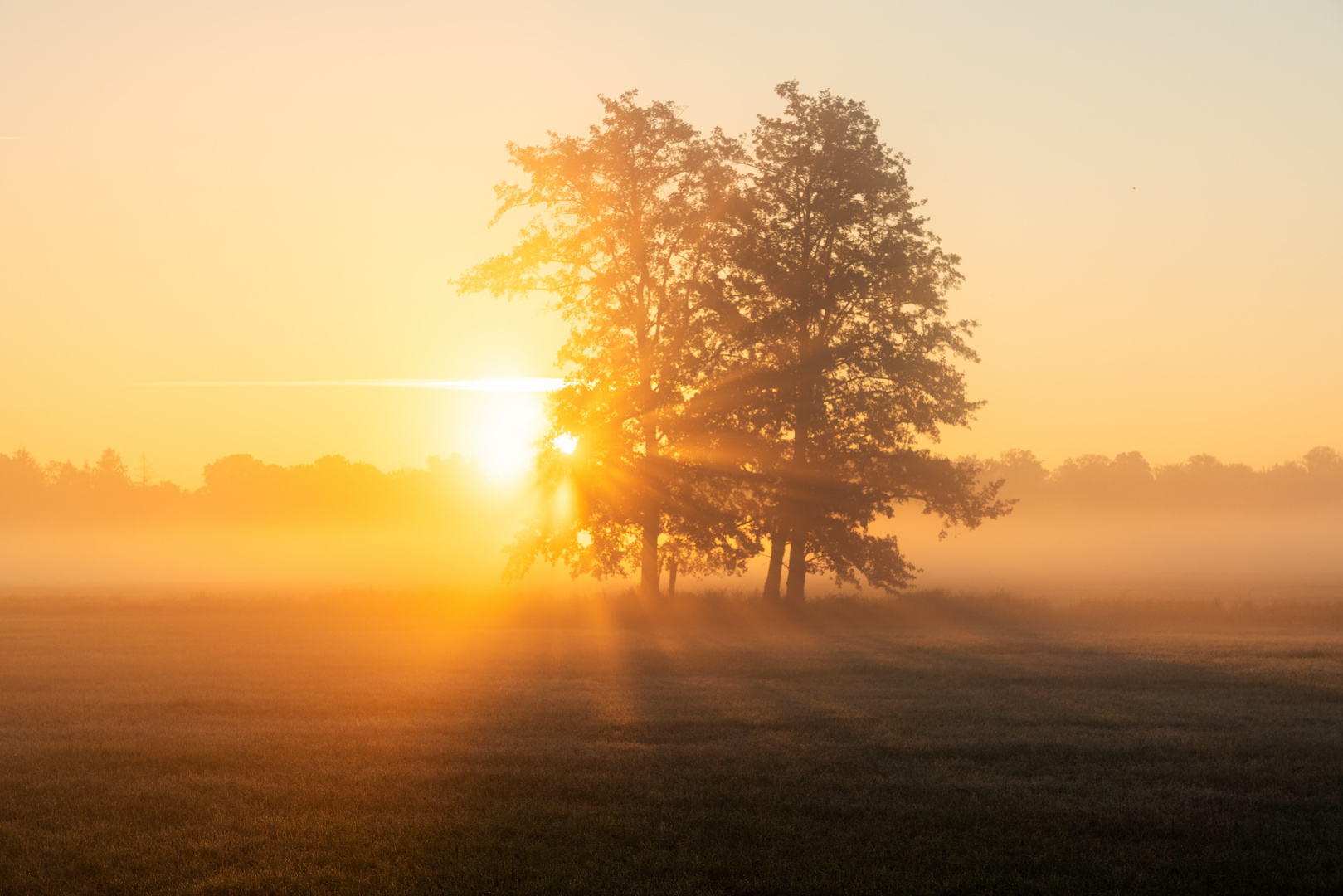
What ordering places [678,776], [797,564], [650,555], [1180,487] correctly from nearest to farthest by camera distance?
[678,776], [797,564], [650,555], [1180,487]

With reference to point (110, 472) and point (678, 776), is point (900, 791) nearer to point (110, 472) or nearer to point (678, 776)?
point (678, 776)

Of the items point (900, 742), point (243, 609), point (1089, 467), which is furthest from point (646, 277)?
point (1089, 467)

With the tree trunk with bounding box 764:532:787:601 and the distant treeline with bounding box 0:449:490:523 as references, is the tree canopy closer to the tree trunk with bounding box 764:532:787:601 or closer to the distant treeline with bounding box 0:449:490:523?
the tree trunk with bounding box 764:532:787:601

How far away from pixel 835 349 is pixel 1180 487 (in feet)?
532

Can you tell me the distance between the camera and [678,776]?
10680 mm

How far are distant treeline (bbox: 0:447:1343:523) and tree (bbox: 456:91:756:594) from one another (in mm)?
120548

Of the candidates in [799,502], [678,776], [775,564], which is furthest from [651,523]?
[678,776]

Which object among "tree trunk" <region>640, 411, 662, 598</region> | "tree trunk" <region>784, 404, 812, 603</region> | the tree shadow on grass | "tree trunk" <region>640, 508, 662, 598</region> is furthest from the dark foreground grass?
"tree trunk" <region>640, 508, 662, 598</region>

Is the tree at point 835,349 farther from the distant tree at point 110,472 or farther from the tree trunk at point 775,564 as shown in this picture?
the distant tree at point 110,472

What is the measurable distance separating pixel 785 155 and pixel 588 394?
10.9 metres

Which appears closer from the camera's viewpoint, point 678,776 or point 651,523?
point 678,776

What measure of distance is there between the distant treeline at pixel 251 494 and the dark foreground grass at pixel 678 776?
143 metres

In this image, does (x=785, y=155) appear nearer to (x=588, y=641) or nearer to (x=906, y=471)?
(x=906, y=471)

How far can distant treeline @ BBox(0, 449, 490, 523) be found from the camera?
154 metres
